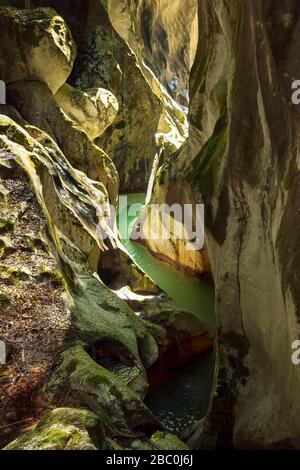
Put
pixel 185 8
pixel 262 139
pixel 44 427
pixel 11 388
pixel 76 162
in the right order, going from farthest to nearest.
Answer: pixel 185 8, pixel 76 162, pixel 262 139, pixel 11 388, pixel 44 427

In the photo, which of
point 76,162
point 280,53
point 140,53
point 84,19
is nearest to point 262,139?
point 280,53

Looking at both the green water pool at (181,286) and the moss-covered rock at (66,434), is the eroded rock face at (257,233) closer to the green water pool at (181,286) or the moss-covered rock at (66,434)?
the moss-covered rock at (66,434)

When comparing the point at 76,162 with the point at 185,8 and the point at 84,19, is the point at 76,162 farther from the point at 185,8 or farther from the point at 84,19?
the point at 185,8

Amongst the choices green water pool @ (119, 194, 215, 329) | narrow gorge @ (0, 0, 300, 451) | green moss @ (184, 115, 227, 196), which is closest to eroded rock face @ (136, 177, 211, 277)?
green water pool @ (119, 194, 215, 329)

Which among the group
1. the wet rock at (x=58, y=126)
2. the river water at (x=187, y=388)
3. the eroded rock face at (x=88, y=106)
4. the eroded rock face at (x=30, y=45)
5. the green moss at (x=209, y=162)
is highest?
the eroded rock face at (x=30, y=45)

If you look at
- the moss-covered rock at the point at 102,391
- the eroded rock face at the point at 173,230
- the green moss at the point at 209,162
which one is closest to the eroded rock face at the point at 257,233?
the green moss at the point at 209,162

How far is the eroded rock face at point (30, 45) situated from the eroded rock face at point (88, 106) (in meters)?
2.03

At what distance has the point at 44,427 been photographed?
14.0 feet

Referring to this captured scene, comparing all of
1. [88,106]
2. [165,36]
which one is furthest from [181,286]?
[165,36]

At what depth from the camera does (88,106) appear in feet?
60.4

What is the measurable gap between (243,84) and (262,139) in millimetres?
964

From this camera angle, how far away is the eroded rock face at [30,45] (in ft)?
48.7

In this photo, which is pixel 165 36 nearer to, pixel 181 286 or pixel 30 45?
pixel 30 45

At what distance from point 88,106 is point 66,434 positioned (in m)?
16.1
